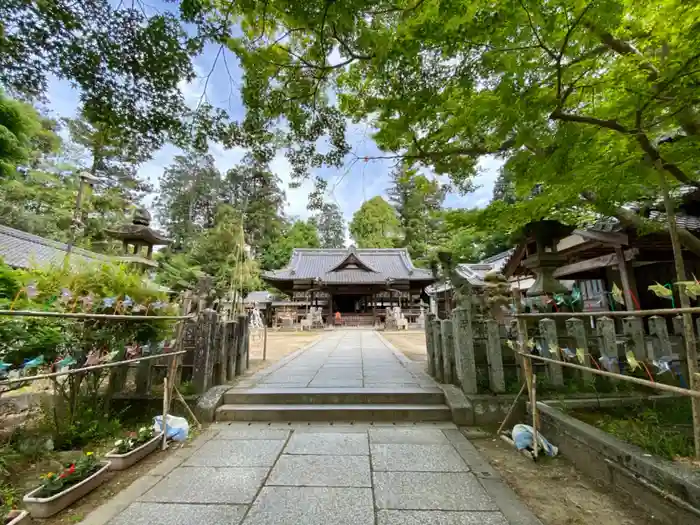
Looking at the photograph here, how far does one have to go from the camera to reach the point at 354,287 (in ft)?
70.3

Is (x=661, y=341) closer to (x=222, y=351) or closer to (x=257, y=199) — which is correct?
(x=222, y=351)

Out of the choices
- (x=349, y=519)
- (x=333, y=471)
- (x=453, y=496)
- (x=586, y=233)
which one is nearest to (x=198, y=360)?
(x=333, y=471)

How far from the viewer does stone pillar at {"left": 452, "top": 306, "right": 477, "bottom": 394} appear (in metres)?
3.86

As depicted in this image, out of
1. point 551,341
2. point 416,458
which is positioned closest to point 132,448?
point 416,458

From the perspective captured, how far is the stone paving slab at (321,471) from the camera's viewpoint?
2355 mm

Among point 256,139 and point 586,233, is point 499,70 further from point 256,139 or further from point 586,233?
point 586,233

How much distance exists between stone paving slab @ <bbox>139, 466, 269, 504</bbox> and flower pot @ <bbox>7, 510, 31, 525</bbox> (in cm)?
58

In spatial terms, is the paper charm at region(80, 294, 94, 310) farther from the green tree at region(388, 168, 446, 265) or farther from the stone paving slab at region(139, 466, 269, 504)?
the green tree at region(388, 168, 446, 265)

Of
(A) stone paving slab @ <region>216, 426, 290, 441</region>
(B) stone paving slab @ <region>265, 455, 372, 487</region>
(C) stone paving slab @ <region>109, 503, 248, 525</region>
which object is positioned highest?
(C) stone paving slab @ <region>109, 503, 248, 525</region>

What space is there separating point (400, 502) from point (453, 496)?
1.27 feet

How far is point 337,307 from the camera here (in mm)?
23297

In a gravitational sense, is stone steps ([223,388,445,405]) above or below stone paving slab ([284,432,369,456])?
above

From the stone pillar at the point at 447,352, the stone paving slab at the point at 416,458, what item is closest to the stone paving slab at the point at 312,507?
the stone paving slab at the point at 416,458

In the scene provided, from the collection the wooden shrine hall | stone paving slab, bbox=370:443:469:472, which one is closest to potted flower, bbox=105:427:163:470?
stone paving slab, bbox=370:443:469:472
